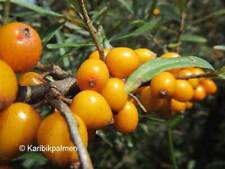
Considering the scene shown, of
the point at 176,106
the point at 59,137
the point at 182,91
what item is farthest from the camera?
the point at 176,106

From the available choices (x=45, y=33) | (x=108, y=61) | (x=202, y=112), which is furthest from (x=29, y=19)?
(x=202, y=112)

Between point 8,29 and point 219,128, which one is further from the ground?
point 8,29

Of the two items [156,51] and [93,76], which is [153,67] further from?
[156,51]

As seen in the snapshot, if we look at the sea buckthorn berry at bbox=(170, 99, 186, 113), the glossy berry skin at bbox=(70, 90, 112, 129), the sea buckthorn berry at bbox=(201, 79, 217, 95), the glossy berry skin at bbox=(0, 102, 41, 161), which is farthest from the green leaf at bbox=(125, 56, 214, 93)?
the sea buckthorn berry at bbox=(201, 79, 217, 95)

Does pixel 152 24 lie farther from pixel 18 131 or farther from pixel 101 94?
pixel 18 131

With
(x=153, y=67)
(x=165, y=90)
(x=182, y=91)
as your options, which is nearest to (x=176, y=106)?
(x=182, y=91)

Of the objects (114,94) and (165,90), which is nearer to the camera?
(114,94)
